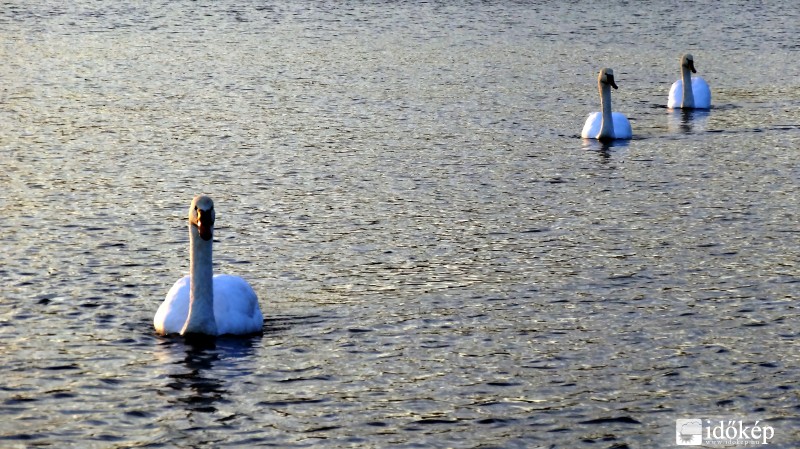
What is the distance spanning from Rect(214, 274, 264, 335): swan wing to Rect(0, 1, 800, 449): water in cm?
30

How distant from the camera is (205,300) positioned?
12.6 metres

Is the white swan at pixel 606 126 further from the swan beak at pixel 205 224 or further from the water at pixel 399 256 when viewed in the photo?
the swan beak at pixel 205 224

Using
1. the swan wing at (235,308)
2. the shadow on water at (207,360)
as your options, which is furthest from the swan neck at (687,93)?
the swan wing at (235,308)

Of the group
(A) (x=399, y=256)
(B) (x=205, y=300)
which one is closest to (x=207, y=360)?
(B) (x=205, y=300)

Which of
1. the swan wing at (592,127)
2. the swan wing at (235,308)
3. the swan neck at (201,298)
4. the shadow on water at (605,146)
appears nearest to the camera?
the swan neck at (201,298)

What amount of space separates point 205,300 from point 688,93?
19544 mm

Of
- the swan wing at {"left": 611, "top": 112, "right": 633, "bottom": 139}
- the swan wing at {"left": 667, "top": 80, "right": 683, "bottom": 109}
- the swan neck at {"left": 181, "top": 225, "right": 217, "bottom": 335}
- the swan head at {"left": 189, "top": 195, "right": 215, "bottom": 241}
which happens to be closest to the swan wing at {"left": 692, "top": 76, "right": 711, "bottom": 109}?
the swan wing at {"left": 667, "top": 80, "right": 683, "bottom": 109}

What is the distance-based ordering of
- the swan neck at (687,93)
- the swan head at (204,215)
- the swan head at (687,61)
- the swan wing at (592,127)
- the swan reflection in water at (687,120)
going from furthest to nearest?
the swan head at (687,61) < the swan neck at (687,93) < the swan reflection in water at (687,120) < the swan wing at (592,127) < the swan head at (204,215)

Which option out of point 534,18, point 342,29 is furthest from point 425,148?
point 534,18

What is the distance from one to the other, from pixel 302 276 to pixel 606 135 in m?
11.6

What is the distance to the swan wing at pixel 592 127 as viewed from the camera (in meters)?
25.9

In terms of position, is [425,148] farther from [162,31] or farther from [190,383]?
Result: [162,31]

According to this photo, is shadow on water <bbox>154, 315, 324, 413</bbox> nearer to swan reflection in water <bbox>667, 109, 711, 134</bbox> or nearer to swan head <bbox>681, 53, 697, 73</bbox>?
swan reflection in water <bbox>667, 109, 711, 134</bbox>

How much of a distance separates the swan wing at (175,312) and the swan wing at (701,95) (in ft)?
63.5
